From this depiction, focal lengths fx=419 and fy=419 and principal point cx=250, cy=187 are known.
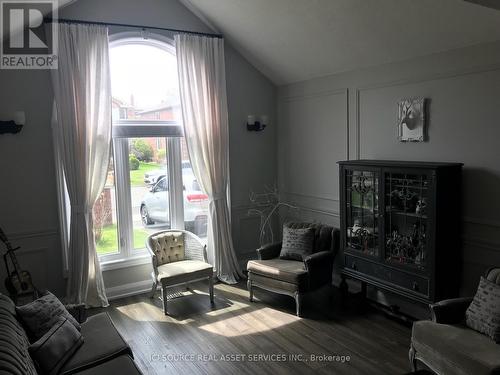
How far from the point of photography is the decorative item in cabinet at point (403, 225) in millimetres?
3314

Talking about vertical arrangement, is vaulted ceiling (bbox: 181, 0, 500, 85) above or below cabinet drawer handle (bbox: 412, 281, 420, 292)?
above

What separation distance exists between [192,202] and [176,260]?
0.83 meters

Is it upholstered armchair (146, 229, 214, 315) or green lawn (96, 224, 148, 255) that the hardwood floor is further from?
green lawn (96, 224, 148, 255)

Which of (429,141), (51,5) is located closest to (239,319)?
(429,141)

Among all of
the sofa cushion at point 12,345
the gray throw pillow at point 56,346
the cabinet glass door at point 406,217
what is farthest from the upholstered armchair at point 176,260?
the cabinet glass door at point 406,217

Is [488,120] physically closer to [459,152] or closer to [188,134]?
[459,152]

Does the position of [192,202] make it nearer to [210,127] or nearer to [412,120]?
Result: [210,127]

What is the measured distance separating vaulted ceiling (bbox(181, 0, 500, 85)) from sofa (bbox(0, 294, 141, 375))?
10.4 feet

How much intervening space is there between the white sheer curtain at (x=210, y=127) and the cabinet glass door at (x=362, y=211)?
5.28 ft

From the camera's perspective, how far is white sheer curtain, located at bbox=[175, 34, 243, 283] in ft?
15.8

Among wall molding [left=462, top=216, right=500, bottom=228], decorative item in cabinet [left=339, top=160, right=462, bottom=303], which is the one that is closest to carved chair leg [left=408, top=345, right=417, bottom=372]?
decorative item in cabinet [left=339, top=160, right=462, bottom=303]

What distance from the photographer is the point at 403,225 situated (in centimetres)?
363

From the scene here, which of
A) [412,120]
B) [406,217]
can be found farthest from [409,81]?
[406,217]

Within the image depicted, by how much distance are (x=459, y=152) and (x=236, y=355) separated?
2480mm
